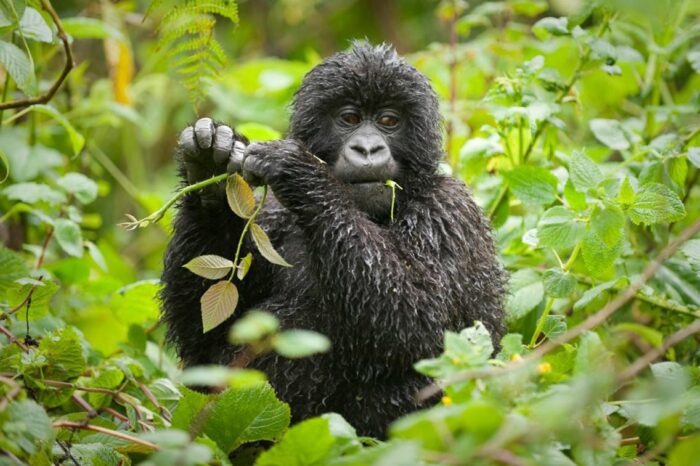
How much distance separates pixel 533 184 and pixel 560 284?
55 cm

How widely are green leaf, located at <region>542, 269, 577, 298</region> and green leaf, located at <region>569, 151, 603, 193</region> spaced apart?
0.28 m

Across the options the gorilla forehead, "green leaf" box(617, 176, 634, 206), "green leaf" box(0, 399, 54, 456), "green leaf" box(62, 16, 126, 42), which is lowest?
"green leaf" box(0, 399, 54, 456)

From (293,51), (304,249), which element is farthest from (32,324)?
(293,51)

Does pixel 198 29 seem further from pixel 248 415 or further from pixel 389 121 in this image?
pixel 248 415

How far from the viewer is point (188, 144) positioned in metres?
3.02

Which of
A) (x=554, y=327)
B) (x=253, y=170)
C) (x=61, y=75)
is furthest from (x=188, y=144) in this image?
(x=554, y=327)

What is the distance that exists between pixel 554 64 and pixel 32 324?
11.5 feet

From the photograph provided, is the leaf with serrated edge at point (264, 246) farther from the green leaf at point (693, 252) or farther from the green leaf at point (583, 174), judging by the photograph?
the green leaf at point (693, 252)

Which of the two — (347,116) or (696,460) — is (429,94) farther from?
(696,460)

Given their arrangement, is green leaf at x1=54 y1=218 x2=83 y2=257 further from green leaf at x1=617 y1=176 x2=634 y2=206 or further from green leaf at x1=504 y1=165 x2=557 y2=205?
green leaf at x1=617 y1=176 x2=634 y2=206

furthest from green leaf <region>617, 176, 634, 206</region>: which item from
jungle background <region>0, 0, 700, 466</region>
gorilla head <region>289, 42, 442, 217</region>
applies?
gorilla head <region>289, 42, 442, 217</region>

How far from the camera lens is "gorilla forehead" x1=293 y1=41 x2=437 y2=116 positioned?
3.29 m

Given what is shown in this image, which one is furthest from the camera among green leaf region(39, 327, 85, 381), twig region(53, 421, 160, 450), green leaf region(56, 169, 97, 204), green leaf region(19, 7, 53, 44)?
green leaf region(56, 169, 97, 204)

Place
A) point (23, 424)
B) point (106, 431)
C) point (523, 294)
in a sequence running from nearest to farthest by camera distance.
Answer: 1. point (23, 424)
2. point (106, 431)
3. point (523, 294)
